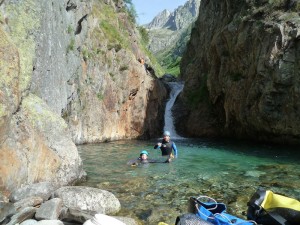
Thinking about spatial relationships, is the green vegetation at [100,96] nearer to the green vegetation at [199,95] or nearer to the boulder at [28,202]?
the green vegetation at [199,95]

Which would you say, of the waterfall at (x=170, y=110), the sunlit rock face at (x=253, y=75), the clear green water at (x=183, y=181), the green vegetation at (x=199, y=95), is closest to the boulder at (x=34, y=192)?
the clear green water at (x=183, y=181)

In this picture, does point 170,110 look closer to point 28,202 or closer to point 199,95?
point 199,95

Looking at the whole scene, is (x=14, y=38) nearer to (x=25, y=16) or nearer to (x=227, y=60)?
(x=25, y=16)

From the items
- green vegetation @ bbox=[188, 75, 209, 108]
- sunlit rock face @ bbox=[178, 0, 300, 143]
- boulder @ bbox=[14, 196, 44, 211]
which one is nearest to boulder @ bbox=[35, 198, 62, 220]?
boulder @ bbox=[14, 196, 44, 211]

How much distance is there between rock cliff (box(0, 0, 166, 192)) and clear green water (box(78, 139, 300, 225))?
82.4 inches

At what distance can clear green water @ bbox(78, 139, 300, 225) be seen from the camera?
29.9 feet

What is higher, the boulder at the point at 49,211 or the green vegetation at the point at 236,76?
the green vegetation at the point at 236,76

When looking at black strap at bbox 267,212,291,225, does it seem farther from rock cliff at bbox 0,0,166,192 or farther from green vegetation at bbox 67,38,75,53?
green vegetation at bbox 67,38,75,53

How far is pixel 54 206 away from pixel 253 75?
67.8ft

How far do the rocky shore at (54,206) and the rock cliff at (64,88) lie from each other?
539 millimetres

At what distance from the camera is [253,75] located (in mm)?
25453

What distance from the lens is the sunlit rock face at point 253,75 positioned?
22.6 m

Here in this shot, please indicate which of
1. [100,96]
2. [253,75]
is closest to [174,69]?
[100,96]

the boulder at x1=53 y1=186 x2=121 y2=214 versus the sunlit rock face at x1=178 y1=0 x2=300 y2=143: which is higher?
the sunlit rock face at x1=178 y1=0 x2=300 y2=143
